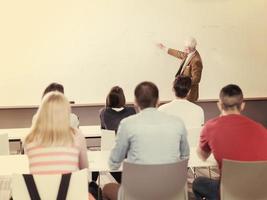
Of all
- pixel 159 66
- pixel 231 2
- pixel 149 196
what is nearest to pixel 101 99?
pixel 159 66

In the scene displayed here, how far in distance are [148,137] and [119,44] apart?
3.90m

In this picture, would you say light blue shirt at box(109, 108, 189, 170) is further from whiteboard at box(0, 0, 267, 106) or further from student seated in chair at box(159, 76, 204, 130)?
whiteboard at box(0, 0, 267, 106)

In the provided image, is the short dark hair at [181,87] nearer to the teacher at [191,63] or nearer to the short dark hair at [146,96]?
the short dark hair at [146,96]

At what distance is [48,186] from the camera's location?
6.97 feet

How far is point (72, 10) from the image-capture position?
6.08m

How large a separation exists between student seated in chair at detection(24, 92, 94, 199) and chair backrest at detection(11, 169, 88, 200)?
0.74 feet

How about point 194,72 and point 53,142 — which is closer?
point 53,142

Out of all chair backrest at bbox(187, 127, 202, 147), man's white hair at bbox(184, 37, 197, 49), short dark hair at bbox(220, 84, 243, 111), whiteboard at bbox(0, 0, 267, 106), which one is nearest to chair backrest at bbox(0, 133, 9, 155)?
chair backrest at bbox(187, 127, 202, 147)

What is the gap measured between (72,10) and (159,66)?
1578 mm

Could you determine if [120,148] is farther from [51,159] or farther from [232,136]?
[232,136]

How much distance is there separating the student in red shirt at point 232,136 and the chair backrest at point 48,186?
102 cm

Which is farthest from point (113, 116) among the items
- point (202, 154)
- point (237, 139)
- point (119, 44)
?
point (119, 44)

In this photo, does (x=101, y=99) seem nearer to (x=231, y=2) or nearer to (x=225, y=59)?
(x=225, y=59)

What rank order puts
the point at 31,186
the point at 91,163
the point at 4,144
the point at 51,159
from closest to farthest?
the point at 31,186 < the point at 51,159 < the point at 91,163 < the point at 4,144
